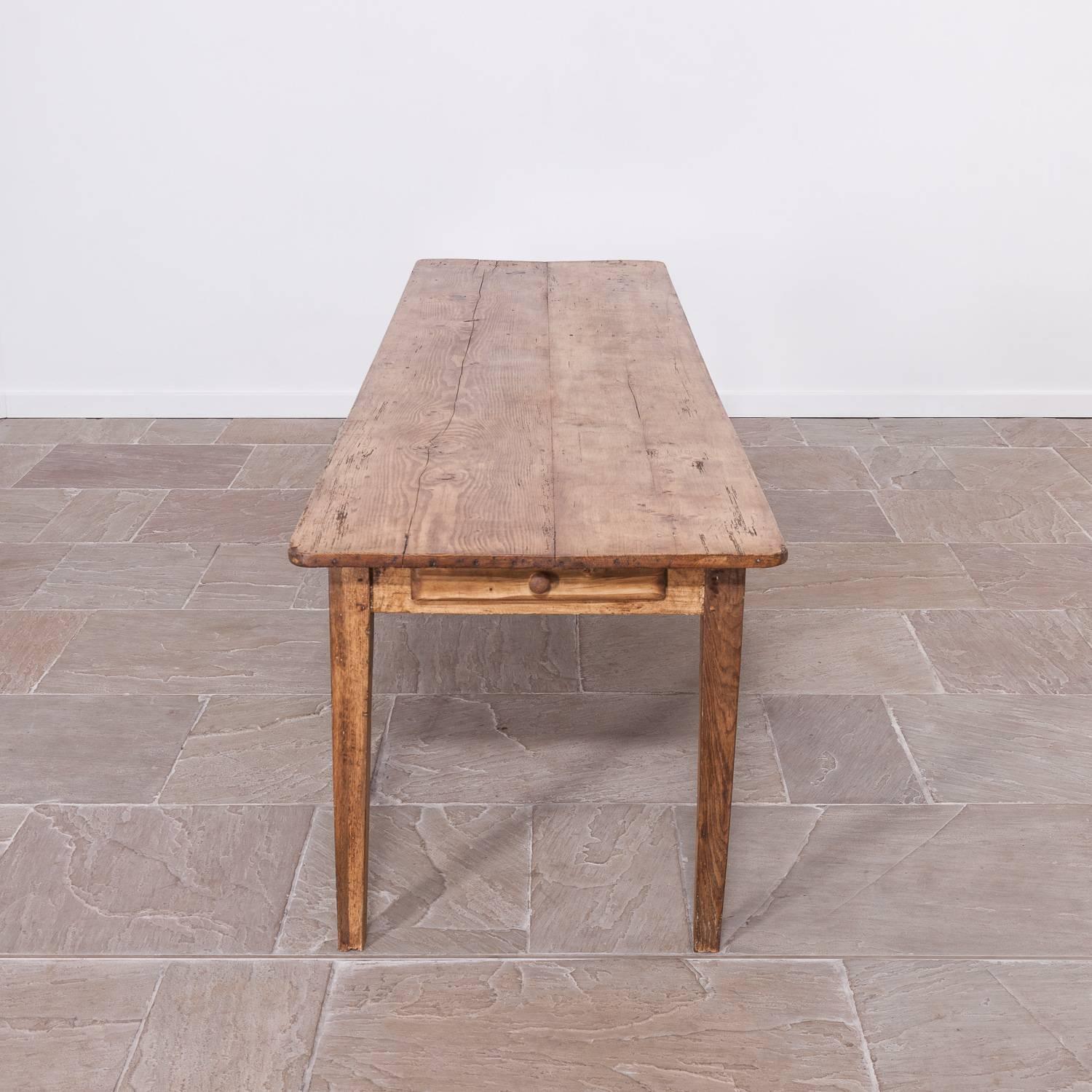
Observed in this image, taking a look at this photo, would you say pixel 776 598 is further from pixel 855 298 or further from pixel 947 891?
pixel 855 298

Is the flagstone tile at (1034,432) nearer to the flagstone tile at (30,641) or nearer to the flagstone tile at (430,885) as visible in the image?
the flagstone tile at (430,885)

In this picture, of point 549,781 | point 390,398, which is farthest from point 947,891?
point 390,398

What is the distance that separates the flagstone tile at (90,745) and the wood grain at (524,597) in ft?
2.60

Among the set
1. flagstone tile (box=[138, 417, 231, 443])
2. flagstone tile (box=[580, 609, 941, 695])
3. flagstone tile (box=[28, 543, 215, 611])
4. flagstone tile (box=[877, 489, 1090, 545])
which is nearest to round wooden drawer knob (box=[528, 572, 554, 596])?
flagstone tile (box=[580, 609, 941, 695])

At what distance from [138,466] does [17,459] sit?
1.26 feet

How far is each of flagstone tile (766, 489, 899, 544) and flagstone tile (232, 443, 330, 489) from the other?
4.22ft

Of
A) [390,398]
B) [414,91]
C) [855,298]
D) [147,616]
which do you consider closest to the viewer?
[390,398]

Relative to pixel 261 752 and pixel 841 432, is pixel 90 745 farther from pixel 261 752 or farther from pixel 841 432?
pixel 841 432

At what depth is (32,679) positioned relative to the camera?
2.35 meters

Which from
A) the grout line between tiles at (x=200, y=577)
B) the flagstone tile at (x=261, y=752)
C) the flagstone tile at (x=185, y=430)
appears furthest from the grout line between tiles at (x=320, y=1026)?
the flagstone tile at (x=185, y=430)

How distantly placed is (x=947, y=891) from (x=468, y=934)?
2.43 ft

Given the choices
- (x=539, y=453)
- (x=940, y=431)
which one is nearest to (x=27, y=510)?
(x=539, y=453)

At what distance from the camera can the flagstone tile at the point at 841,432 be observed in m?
3.73

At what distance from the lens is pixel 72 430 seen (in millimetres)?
3807
